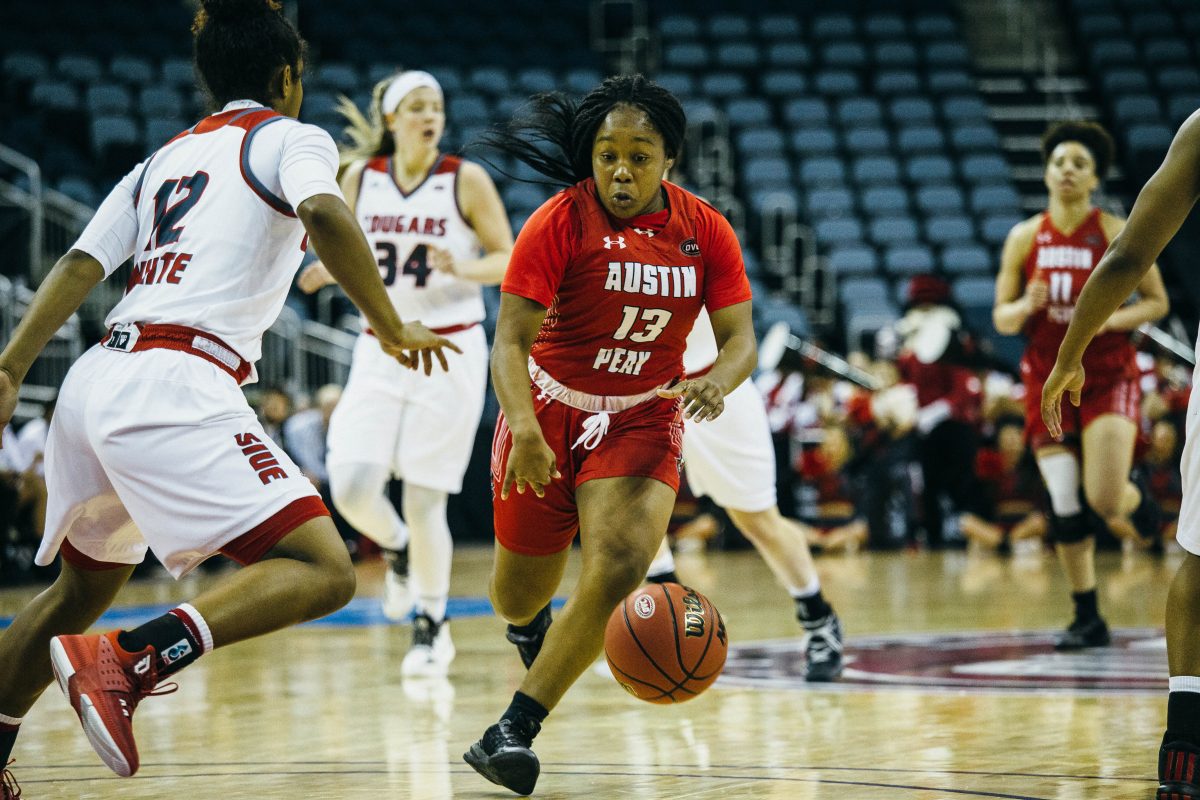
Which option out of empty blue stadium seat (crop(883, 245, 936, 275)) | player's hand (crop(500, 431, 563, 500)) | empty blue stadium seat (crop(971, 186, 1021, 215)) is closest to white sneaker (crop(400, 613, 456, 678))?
player's hand (crop(500, 431, 563, 500))

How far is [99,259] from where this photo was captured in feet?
12.6

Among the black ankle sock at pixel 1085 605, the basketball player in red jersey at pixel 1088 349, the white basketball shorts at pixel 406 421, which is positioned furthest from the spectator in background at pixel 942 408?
the white basketball shorts at pixel 406 421

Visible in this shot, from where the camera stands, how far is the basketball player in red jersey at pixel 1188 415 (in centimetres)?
357

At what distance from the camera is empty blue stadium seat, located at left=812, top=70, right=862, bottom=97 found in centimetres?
2145

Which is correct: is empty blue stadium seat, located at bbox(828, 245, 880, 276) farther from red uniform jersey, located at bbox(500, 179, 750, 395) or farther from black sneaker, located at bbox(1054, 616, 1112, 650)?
red uniform jersey, located at bbox(500, 179, 750, 395)

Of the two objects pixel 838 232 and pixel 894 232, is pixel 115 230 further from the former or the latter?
pixel 894 232

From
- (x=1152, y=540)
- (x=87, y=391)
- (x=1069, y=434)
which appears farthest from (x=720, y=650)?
(x=1152, y=540)

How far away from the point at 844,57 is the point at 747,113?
6.88 feet

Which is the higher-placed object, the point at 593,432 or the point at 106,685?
the point at 593,432

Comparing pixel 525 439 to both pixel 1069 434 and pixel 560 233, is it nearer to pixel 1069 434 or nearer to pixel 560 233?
pixel 560 233

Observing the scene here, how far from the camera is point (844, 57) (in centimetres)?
2195

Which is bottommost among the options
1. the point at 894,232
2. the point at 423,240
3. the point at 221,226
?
the point at 221,226

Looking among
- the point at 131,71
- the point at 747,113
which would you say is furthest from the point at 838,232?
the point at 131,71

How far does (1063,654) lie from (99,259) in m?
4.60
